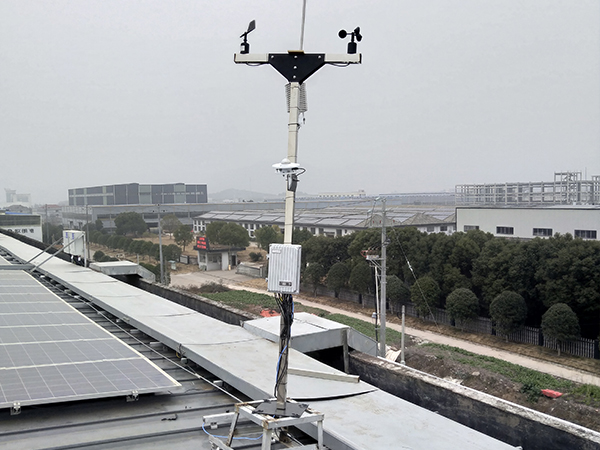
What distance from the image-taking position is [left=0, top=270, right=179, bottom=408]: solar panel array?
2.80m

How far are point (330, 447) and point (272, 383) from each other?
29.3 inches

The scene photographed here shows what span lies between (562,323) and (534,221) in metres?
9.92

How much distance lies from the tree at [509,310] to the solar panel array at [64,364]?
45.1 ft

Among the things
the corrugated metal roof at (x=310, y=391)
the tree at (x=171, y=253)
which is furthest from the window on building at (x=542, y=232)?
the corrugated metal roof at (x=310, y=391)

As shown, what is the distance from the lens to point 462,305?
16844 millimetres

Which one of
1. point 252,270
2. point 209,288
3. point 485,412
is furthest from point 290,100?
point 252,270

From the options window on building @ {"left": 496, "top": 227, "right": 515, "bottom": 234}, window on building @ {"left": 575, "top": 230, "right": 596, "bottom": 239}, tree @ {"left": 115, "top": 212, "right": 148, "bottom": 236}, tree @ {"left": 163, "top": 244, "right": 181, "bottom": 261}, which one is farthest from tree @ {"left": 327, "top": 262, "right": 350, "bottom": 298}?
tree @ {"left": 115, "top": 212, "right": 148, "bottom": 236}

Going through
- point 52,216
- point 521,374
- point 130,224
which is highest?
point 52,216

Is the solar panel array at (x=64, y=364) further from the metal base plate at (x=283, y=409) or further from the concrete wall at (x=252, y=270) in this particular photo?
the concrete wall at (x=252, y=270)

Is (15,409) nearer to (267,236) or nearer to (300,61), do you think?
(300,61)

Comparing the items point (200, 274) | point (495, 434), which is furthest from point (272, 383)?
point (200, 274)

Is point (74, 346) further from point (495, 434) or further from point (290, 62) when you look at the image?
point (495, 434)

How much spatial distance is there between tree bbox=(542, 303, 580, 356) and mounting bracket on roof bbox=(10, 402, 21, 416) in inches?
574

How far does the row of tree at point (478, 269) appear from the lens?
15.0 meters
